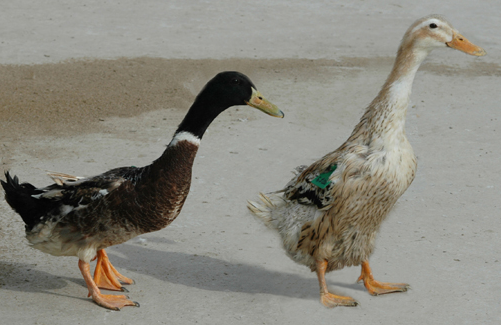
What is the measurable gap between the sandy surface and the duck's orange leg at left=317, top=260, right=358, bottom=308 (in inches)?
2.5

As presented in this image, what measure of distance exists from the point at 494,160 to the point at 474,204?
1.08 metres

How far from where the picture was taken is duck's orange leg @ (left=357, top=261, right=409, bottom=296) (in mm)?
5117

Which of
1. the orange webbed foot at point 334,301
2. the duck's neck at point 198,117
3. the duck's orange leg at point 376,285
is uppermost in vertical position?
the duck's neck at point 198,117

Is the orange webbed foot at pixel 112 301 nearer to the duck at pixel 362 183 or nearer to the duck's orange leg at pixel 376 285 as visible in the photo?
the duck at pixel 362 183

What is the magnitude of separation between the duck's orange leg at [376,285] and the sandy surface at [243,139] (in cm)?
8

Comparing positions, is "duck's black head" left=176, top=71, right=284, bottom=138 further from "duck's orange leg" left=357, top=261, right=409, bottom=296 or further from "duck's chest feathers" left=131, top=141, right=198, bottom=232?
"duck's orange leg" left=357, top=261, right=409, bottom=296

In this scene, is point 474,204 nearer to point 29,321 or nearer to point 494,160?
point 494,160

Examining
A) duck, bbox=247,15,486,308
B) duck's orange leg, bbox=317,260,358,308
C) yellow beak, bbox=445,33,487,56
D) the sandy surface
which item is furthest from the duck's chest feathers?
yellow beak, bbox=445,33,487,56

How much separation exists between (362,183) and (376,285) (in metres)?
0.99

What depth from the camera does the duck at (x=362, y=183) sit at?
461cm

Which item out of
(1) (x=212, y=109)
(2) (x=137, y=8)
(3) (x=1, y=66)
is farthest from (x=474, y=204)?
(2) (x=137, y=8)

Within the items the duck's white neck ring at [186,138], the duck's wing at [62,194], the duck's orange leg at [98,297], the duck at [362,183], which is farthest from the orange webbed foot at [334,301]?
the duck's wing at [62,194]

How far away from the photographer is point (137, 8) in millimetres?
11906

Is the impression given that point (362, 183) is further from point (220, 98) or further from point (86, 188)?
point (86, 188)
